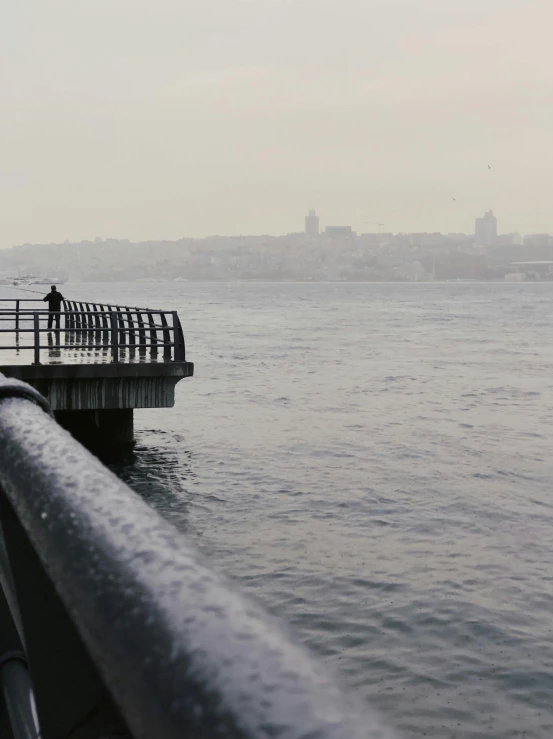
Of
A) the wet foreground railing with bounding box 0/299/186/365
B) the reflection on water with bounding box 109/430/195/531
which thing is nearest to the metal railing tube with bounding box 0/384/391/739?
the wet foreground railing with bounding box 0/299/186/365

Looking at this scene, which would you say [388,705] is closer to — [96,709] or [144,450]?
[96,709]

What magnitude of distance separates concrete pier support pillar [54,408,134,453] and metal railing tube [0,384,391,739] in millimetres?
18362

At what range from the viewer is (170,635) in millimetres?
710

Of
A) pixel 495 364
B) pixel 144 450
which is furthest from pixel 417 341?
pixel 144 450

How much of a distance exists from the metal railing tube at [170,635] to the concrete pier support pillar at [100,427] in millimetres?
18362

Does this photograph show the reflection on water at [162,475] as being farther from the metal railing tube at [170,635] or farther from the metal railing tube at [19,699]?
the metal railing tube at [170,635]

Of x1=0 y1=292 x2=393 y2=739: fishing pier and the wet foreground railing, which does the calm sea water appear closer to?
x1=0 y1=292 x2=393 y2=739: fishing pier

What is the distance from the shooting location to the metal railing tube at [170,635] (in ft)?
1.98

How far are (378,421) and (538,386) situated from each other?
13.1m

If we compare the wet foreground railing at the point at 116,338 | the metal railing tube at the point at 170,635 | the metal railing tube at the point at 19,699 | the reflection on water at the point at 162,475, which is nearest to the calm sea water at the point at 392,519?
the reflection on water at the point at 162,475

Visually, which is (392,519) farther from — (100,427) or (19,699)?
(19,699)

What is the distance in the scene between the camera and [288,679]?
628 mm

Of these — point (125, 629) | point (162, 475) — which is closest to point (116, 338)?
point (162, 475)

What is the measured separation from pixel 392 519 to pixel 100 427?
6.46m
